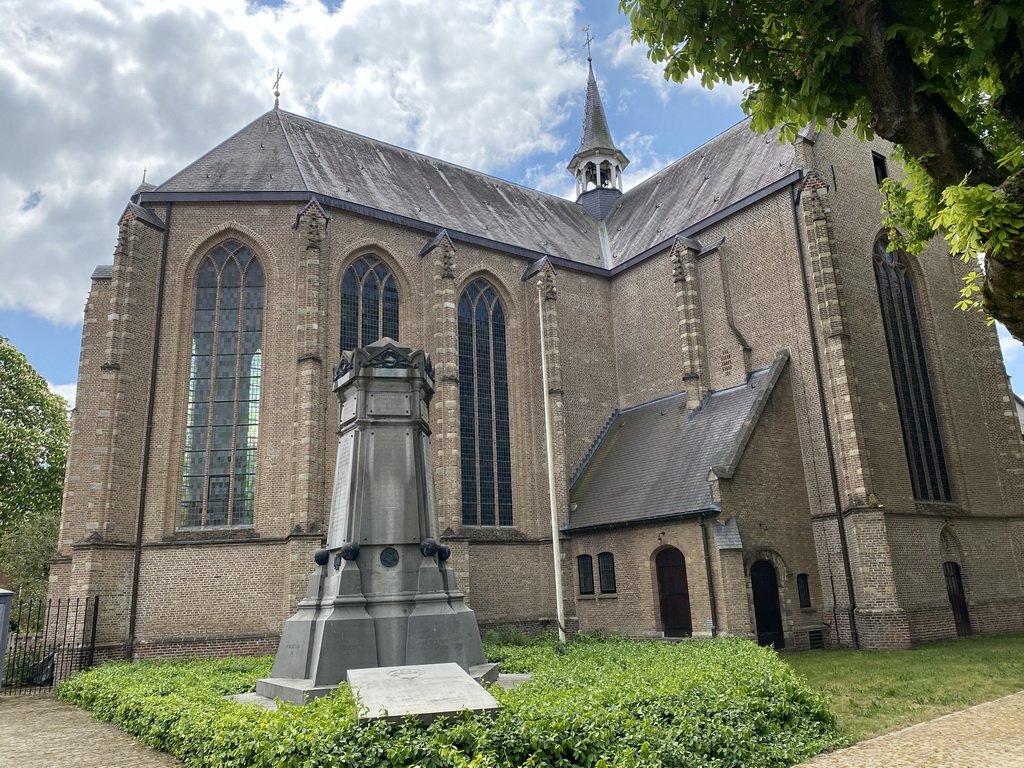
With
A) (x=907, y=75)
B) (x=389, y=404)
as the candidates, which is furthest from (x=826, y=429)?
(x=907, y=75)

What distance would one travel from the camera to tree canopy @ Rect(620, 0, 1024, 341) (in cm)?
497

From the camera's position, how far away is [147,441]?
20.0m

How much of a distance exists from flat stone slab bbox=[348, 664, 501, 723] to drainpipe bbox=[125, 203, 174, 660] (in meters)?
13.3

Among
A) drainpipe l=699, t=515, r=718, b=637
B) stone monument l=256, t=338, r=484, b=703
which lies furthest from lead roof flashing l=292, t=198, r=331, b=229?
drainpipe l=699, t=515, r=718, b=637

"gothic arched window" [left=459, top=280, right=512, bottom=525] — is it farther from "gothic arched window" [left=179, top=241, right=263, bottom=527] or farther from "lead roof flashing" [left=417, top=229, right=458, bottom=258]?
"gothic arched window" [left=179, top=241, right=263, bottom=527]

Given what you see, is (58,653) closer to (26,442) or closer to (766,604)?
(26,442)

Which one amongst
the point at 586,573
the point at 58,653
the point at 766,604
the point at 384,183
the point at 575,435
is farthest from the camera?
the point at 384,183

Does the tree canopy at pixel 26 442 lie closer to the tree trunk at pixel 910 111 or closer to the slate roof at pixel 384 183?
the slate roof at pixel 384 183

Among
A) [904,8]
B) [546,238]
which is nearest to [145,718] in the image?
A: [904,8]

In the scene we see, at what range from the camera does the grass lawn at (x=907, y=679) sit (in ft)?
32.4

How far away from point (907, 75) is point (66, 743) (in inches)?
471

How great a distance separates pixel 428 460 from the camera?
1216 cm

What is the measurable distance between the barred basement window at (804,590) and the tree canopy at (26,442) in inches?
1153

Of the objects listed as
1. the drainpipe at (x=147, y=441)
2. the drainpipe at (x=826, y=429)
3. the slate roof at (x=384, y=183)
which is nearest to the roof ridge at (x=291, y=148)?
the slate roof at (x=384, y=183)
